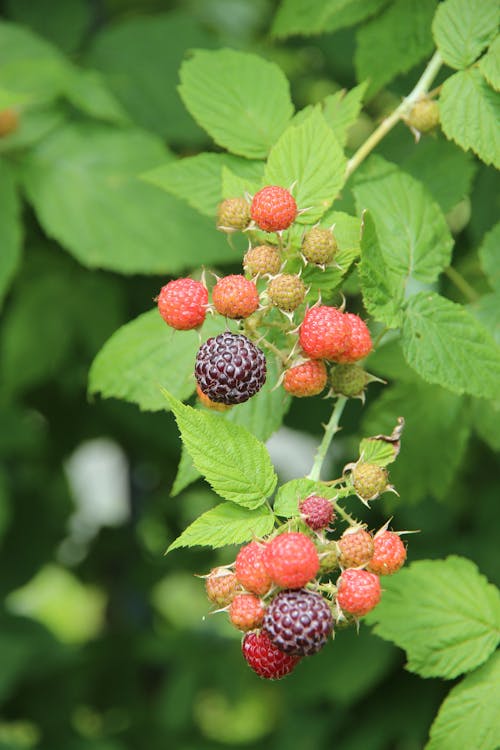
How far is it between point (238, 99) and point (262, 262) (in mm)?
453

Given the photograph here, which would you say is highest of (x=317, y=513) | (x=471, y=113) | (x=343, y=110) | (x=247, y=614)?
(x=471, y=113)

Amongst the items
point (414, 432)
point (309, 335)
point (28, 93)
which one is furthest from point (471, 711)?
point (28, 93)

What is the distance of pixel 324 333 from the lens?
43.4 inches

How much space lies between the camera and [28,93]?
202cm

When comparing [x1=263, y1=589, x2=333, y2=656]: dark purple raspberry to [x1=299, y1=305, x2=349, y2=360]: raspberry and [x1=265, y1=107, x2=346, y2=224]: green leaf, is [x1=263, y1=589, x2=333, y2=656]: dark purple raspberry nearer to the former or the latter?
[x1=299, y1=305, x2=349, y2=360]: raspberry

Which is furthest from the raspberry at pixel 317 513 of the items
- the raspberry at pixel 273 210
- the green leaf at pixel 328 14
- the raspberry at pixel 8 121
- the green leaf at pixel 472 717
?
the raspberry at pixel 8 121

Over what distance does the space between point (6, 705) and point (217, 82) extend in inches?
94.1

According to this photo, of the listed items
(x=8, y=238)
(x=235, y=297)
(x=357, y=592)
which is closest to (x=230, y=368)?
(x=235, y=297)

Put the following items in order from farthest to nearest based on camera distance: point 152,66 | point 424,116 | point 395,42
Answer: point 152,66
point 395,42
point 424,116

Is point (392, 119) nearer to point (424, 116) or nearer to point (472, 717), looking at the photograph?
point (424, 116)

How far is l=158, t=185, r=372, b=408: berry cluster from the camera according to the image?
3.64ft

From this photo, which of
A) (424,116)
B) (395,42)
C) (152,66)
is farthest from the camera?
(152,66)

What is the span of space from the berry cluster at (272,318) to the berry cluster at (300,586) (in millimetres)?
173

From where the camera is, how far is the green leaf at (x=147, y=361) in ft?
4.70
